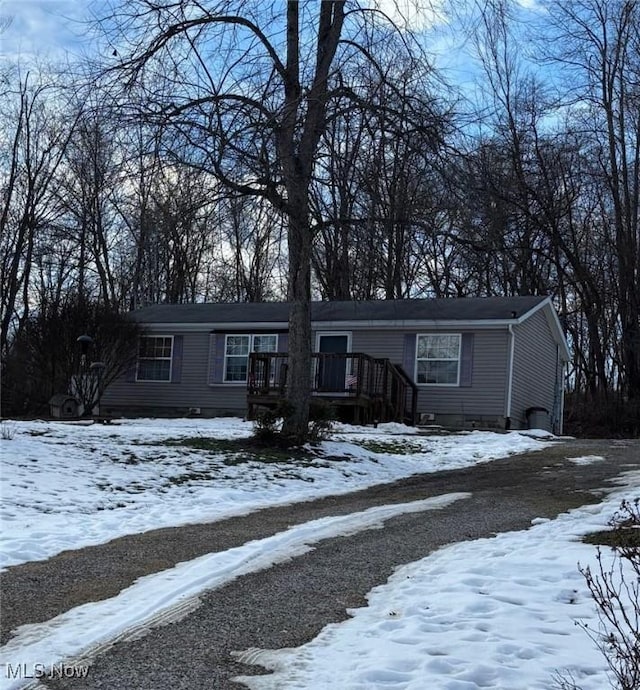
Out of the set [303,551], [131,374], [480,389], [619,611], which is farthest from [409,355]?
[619,611]

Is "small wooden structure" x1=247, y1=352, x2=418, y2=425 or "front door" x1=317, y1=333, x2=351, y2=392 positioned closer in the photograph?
"small wooden structure" x1=247, y1=352, x2=418, y2=425

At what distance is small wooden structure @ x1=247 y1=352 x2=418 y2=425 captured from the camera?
18.3 metres

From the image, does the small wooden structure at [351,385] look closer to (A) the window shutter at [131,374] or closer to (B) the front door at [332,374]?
(B) the front door at [332,374]

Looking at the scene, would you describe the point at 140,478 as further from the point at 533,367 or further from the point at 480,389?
the point at 533,367

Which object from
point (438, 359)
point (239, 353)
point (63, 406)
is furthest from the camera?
point (239, 353)

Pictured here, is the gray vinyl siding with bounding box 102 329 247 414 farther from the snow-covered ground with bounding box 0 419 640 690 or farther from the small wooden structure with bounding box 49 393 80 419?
the snow-covered ground with bounding box 0 419 640 690

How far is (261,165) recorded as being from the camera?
1012cm

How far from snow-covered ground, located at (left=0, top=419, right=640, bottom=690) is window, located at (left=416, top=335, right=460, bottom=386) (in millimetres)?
8966

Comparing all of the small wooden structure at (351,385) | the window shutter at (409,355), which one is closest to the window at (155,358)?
the small wooden structure at (351,385)

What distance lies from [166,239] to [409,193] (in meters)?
3.79

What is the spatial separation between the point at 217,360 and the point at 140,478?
12.8 m

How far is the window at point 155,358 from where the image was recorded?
22359 mm

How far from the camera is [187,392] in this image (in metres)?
21.9

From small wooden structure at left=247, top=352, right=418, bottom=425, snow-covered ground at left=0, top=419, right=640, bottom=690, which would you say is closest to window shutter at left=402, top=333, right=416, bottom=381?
small wooden structure at left=247, top=352, right=418, bottom=425
